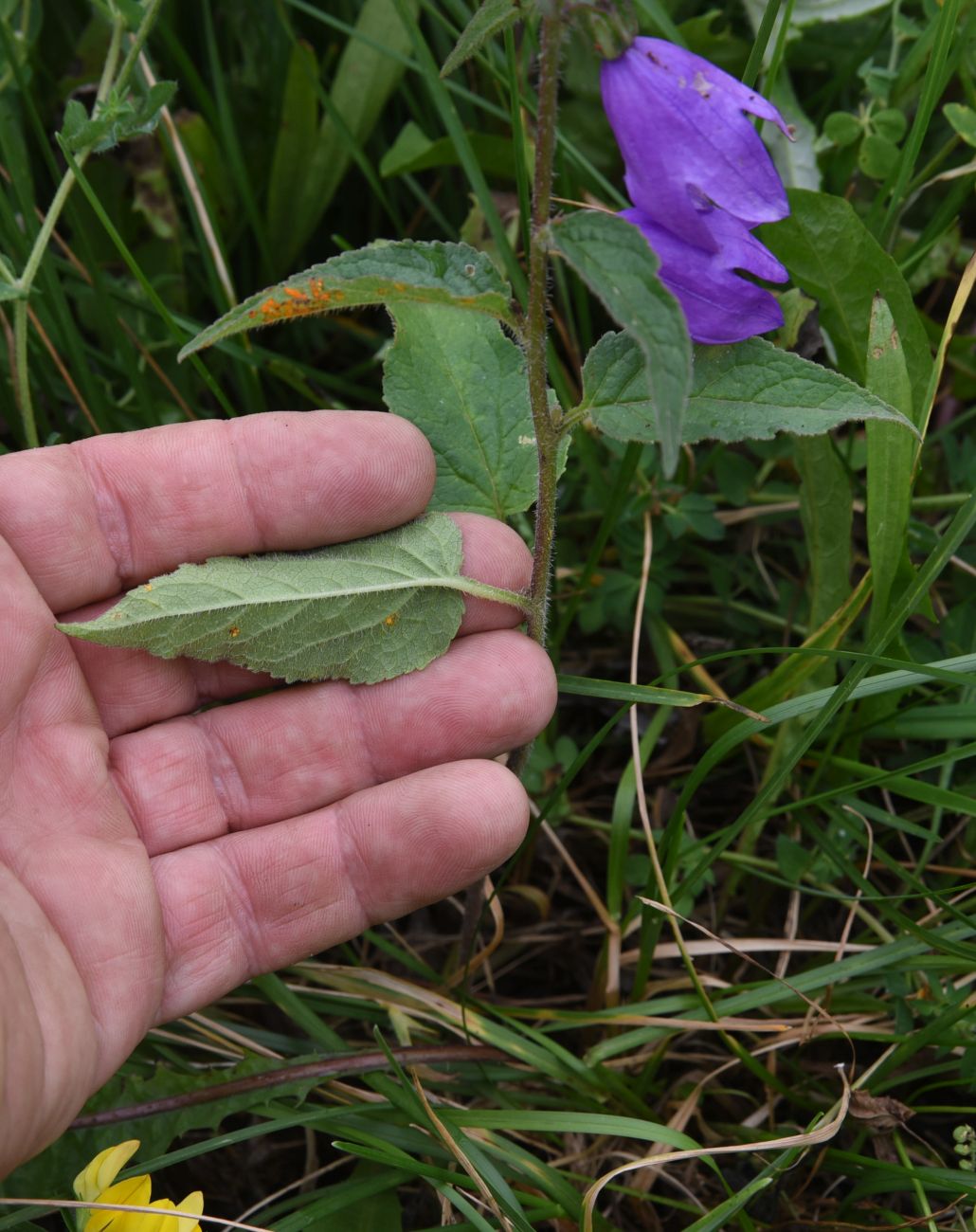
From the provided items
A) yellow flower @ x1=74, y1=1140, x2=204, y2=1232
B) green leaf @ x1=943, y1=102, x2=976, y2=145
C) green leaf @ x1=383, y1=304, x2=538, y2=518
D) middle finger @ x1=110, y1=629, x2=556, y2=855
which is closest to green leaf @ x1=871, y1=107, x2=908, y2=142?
green leaf @ x1=943, y1=102, x2=976, y2=145

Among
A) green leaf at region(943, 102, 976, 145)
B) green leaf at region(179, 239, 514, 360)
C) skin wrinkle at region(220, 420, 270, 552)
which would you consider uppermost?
green leaf at region(943, 102, 976, 145)

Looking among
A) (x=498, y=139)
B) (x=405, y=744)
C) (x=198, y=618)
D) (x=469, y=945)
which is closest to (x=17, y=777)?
(x=198, y=618)

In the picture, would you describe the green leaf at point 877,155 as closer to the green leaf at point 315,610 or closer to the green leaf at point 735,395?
the green leaf at point 735,395

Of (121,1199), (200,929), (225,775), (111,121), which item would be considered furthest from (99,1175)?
(111,121)

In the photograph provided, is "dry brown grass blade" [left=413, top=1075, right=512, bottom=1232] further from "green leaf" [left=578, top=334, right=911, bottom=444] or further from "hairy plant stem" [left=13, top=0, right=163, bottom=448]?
"hairy plant stem" [left=13, top=0, right=163, bottom=448]

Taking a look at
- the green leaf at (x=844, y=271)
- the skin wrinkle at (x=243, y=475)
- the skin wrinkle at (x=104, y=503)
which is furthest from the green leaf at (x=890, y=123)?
the skin wrinkle at (x=104, y=503)

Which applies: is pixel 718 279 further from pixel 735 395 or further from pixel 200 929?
pixel 200 929
